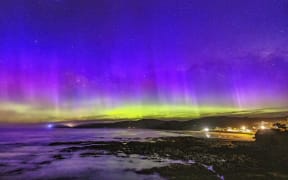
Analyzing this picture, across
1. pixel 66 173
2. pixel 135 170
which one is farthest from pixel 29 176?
pixel 135 170

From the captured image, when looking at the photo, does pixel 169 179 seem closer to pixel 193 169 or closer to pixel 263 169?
pixel 193 169

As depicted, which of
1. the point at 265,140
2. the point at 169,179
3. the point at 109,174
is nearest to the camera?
the point at 169,179

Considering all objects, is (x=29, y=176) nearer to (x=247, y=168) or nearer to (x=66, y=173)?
(x=66, y=173)

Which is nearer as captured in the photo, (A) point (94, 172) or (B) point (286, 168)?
(B) point (286, 168)

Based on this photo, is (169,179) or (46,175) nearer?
(169,179)

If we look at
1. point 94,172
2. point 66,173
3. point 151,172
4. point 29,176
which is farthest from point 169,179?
point 29,176

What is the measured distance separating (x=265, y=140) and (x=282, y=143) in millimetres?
9426

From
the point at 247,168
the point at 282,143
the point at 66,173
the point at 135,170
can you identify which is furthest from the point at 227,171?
the point at 282,143

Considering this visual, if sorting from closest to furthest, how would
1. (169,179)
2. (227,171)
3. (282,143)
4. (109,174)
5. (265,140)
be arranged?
(169,179), (227,171), (109,174), (282,143), (265,140)

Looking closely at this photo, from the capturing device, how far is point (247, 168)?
2634 cm

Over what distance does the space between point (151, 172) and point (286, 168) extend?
13314 mm

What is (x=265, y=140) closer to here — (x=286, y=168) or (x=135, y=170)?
(x=286, y=168)

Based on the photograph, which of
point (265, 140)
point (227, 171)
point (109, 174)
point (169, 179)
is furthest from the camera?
point (265, 140)

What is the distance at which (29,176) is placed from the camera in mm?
25781
